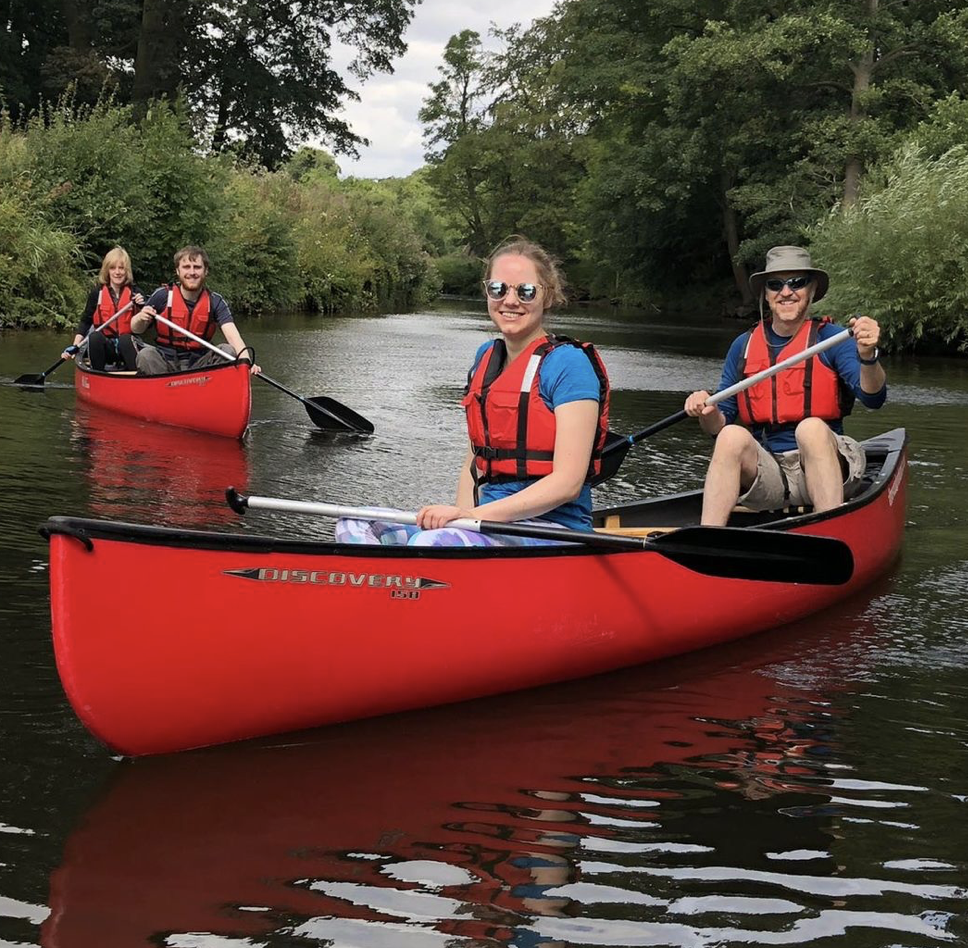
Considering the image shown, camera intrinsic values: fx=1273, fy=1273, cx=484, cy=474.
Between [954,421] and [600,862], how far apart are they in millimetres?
9627

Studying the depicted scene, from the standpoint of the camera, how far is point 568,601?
3818 millimetres

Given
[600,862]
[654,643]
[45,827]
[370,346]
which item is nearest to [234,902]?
[45,827]

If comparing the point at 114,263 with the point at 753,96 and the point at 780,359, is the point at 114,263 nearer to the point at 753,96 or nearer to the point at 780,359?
the point at 780,359

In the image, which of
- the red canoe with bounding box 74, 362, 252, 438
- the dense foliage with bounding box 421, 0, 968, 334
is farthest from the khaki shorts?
the dense foliage with bounding box 421, 0, 968, 334

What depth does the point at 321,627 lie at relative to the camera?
129 inches

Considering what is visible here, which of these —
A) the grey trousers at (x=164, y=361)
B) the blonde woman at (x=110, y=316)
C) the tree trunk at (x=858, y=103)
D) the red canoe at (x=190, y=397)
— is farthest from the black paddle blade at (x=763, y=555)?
the tree trunk at (x=858, y=103)

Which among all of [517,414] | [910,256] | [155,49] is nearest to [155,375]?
[517,414]

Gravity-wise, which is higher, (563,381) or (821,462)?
(563,381)

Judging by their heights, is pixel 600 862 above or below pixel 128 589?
below

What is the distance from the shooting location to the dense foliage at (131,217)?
1612 cm

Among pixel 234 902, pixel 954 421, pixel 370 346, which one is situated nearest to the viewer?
pixel 234 902

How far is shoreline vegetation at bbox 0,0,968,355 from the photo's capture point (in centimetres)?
1783

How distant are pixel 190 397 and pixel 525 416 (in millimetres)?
5593

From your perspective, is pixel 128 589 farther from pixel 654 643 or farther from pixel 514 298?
pixel 654 643
